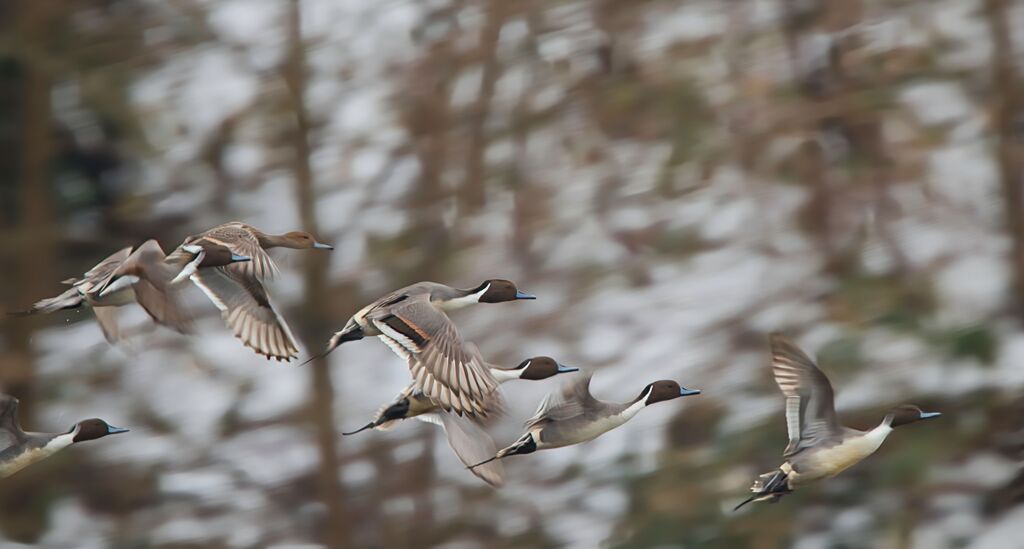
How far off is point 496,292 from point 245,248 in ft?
1.91

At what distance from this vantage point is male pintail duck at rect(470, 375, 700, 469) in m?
3.05

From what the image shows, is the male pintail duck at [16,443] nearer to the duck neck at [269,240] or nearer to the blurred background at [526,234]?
the duck neck at [269,240]

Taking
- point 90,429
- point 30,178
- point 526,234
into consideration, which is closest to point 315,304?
point 526,234

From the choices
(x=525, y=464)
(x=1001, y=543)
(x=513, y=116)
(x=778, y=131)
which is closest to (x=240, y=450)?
(x=525, y=464)

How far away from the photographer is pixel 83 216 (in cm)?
511

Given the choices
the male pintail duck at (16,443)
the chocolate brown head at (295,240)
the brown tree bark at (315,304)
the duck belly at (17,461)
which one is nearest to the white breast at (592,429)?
the chocolate brown head at (295,240)

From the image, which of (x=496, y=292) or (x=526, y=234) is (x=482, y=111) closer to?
(x=526, y=234)

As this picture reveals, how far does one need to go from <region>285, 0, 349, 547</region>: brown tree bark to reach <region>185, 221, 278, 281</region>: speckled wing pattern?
176cm

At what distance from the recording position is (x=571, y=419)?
3.10 meters

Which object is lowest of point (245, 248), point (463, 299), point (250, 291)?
point (463, 299)

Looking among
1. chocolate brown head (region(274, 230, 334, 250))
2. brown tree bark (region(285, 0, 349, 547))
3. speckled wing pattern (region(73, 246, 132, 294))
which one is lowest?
brown tree bark (region(285, 0, 349, 547))

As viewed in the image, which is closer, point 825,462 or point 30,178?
point 825,462

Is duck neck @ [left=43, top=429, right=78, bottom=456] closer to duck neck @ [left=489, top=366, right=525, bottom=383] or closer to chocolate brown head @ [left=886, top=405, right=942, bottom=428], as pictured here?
duck neck @ [left=489, top=366, right=525, bottom=383]

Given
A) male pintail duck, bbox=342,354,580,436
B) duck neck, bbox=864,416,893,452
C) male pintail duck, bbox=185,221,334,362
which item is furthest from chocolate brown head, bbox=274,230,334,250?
duck neck, bbox=864,416,893,452
